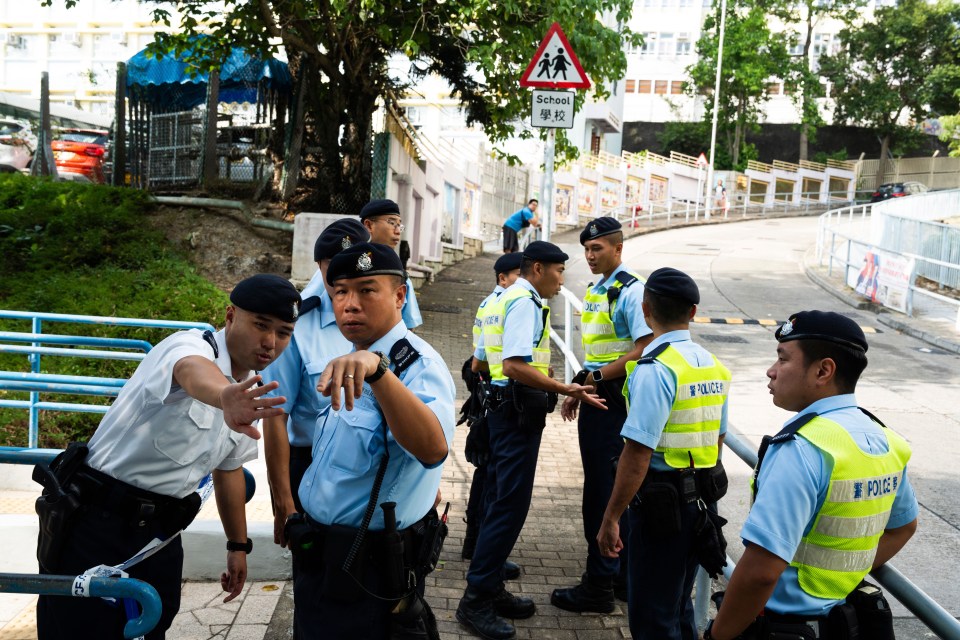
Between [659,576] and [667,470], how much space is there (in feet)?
1.41

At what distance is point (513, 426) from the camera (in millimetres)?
4621

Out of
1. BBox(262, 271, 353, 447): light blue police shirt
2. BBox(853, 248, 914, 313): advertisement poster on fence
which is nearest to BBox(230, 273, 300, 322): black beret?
BBox(262, 271, 353, 447): light blue police shirt

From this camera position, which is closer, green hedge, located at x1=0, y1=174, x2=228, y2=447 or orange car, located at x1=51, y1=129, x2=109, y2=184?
green hedge, located at x1=0, y1=174, x2=228, y2=447

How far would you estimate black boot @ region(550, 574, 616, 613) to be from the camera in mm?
4559

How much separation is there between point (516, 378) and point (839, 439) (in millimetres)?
2258

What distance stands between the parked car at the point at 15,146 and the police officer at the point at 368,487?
59.8 ft

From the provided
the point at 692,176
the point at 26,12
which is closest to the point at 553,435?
the point at 692,176

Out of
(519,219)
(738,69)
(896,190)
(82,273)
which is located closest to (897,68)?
(896,190)

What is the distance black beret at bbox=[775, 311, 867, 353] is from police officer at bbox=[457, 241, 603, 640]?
190 centimetres

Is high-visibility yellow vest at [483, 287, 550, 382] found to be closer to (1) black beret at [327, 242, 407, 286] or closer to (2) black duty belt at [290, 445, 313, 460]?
(2) black duty belt at [290, 445, 313, 460]

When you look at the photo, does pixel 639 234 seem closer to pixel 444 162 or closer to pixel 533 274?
pixel 444 162

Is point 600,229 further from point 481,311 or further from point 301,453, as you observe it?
point 301,453

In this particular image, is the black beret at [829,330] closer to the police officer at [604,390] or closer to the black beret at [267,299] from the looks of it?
the black beret at [267,299]

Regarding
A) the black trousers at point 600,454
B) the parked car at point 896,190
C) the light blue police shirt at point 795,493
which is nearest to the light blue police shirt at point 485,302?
the black trousers at point 600,454
